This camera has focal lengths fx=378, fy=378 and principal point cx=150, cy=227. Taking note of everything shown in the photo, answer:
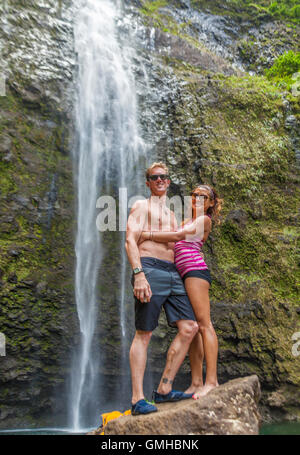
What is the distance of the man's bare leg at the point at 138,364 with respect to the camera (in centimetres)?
309

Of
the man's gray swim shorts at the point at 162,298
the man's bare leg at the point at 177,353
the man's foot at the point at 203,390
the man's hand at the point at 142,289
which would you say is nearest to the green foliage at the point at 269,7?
the man's gray swim shorts at the point at 162,298

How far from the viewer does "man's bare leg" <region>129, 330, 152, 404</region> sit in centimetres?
309

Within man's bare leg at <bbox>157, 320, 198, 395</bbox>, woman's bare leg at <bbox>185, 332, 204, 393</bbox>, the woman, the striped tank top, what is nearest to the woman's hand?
the woman

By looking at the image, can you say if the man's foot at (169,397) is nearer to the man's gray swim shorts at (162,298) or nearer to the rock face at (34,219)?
the man's gray swim shorts at (162,298)

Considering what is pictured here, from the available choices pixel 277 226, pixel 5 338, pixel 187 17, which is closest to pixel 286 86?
pixel 277 226

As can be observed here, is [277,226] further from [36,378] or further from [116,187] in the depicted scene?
[36,378]

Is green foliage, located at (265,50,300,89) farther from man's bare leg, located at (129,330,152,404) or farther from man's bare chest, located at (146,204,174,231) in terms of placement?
man's bare leg, located at (129,330,152,404)

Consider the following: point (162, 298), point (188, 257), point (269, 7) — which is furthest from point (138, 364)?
point (269, 7)

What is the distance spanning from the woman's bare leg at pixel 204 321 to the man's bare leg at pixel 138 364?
579 millimetres

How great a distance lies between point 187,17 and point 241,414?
12.1 metres

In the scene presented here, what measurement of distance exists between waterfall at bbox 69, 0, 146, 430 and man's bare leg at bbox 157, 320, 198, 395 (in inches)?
136

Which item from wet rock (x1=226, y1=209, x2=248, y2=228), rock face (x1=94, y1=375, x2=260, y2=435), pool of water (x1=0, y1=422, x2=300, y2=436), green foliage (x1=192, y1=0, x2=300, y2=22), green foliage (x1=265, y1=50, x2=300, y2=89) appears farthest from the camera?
green foliage (x1=192, y1=0, x2=300, y2=22)

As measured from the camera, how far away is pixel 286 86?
909 cm

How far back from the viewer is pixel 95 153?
7.89m
